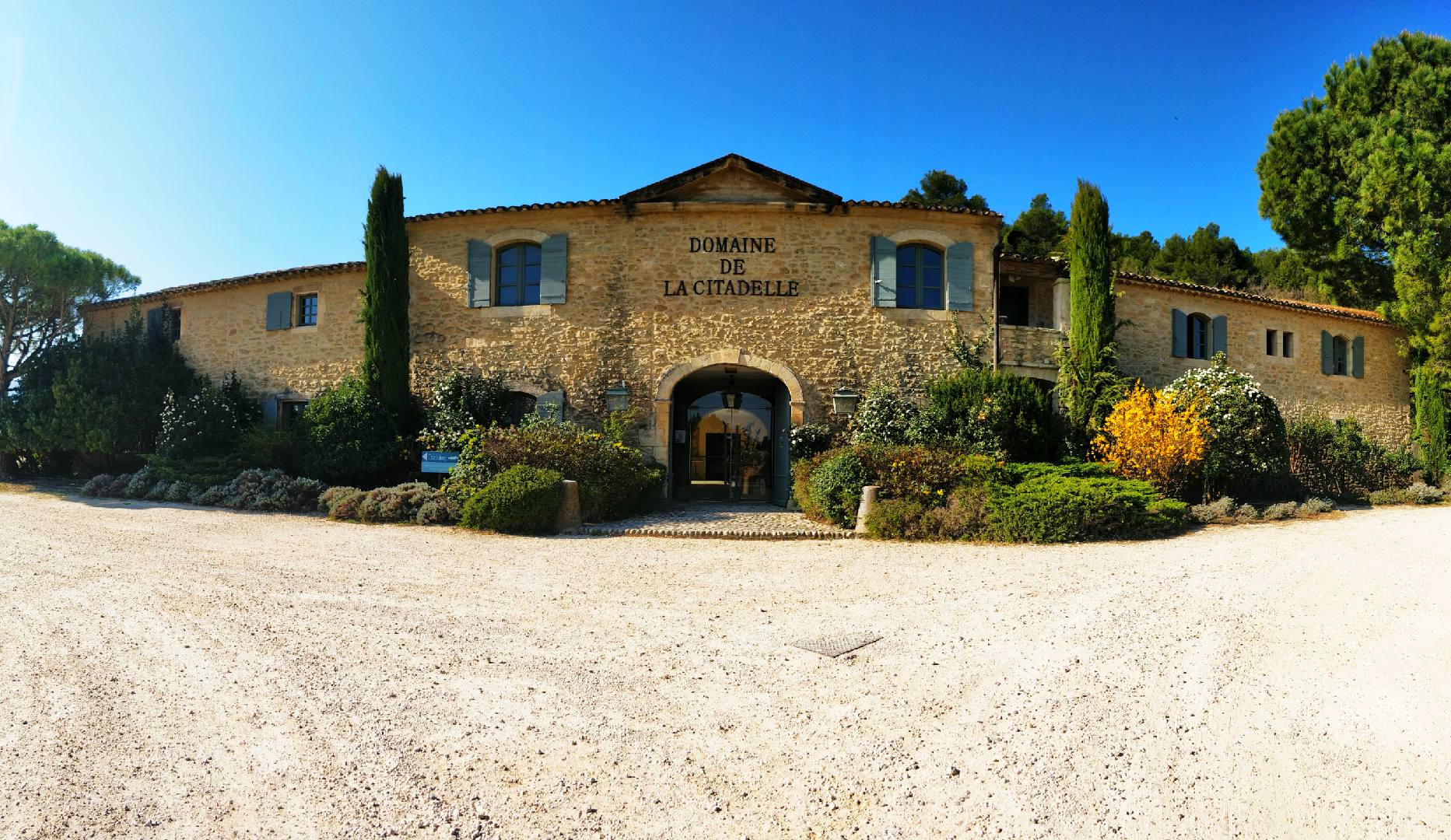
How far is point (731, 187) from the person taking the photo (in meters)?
13.1

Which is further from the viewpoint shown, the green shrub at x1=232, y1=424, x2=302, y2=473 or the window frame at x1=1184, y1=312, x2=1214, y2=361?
the window frame at x1=1184, y1=312, x2=1214, y2=361

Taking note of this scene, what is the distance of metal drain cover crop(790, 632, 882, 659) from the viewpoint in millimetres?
4172

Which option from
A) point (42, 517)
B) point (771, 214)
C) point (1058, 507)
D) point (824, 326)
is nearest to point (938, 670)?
point (1058, 507)

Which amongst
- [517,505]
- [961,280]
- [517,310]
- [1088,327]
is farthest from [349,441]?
[1088,327]

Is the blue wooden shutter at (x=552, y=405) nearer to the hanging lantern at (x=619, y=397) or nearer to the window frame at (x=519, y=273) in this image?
the hanging lantern at (x=619, y=397)

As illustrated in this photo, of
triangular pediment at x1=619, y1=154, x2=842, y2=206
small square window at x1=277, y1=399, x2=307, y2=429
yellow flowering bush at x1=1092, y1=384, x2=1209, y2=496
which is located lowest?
yellow flowering bush at x1=1092, y1=384, x2=1209, y2=496

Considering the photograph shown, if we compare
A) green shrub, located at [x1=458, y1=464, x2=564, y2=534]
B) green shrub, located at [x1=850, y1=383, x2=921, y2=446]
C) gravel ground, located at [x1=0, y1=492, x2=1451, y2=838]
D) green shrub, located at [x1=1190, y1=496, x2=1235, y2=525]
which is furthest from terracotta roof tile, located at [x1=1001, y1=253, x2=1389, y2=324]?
green shrub, located at [x1=458, y1=464, x2=564, y2=534]

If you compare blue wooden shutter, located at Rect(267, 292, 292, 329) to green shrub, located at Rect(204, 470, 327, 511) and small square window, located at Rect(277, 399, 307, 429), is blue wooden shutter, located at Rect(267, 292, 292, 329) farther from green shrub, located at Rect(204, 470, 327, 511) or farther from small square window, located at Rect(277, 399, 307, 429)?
green shrub, located at Rect(204, 470, 327, 511)

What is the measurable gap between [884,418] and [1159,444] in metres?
4.18

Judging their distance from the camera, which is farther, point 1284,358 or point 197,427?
point 1284,358

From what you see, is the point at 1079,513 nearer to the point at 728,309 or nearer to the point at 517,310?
the point at 728,309

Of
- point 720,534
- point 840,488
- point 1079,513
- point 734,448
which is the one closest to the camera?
point 1079,513

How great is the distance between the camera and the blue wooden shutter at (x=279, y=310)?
15.0 meters

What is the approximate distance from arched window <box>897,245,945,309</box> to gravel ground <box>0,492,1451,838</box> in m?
7.60
